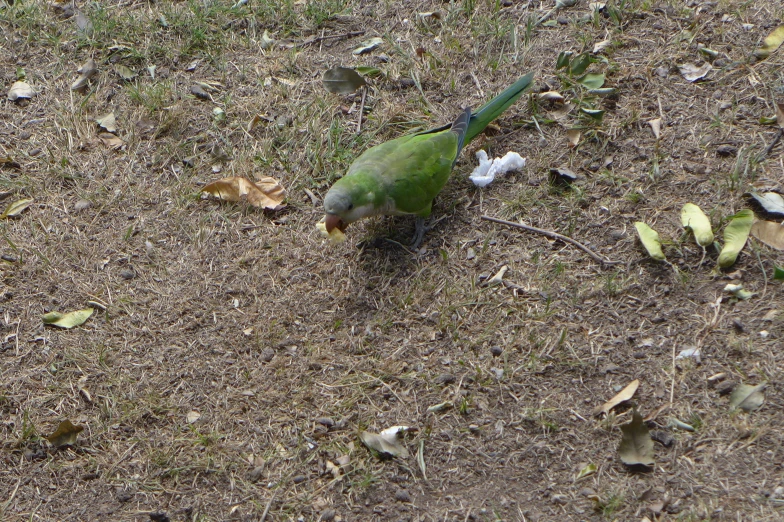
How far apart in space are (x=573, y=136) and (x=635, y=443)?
2.04 metres

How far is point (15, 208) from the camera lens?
461 centimetres

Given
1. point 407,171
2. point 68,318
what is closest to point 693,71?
point 407,171

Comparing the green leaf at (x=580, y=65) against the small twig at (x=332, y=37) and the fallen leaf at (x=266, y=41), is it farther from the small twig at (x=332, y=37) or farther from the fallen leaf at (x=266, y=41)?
the fallen leaf at (x=266, y=41)

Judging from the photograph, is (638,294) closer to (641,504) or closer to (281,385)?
(641,504)

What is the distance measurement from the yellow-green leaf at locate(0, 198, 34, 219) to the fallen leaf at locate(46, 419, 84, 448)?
1668 mm

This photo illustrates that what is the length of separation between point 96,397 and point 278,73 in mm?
2645

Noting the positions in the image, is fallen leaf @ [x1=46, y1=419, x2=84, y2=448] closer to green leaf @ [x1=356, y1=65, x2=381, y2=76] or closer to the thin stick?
the thin stick

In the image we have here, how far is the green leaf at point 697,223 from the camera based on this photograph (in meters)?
3.78

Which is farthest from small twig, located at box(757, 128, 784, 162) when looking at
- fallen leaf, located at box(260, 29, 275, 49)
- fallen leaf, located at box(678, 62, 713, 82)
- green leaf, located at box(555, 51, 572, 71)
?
fallen leaf, located at box(260, 29, 275, 49)

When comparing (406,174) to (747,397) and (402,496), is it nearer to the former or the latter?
(402,496)

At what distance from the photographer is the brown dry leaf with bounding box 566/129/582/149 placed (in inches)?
176

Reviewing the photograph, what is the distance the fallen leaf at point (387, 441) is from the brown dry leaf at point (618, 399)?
34.6 inches

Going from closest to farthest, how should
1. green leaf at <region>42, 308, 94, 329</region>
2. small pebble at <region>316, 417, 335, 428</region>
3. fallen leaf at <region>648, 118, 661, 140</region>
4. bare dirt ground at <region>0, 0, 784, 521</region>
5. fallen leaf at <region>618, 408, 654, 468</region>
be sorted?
fallen leaf at <region>618, 408, 654, 468</region>, bare dirt ground at <region>0, 0, 784, 521</region>, small pebble at <region>316, 417, 335, 428</region>, green leaf at <region>42, 308, 94, 329</region>, fallen leaf at <region>648, 118, 661, 140</region>

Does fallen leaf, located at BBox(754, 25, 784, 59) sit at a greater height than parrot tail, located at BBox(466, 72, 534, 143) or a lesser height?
greater
